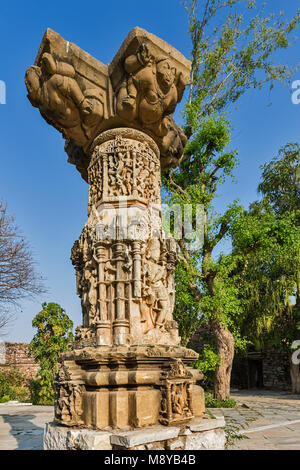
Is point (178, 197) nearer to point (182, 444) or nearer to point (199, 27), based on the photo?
point (199, 27)

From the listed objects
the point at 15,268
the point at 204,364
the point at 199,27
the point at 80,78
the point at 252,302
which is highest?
the point at 199,27

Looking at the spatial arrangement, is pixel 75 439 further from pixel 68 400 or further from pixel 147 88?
pixel 147 88

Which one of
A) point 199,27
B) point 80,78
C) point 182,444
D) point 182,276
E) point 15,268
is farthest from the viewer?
point 15,268

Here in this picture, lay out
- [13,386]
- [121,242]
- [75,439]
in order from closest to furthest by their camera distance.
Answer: [75,439] → [121,242] → [13,386]

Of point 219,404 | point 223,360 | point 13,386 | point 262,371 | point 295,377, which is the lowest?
point 262,371

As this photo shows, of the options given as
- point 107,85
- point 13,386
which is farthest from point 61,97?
point 13,386

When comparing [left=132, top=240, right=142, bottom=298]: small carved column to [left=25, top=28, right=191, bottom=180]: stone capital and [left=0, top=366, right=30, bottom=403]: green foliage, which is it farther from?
[left=0, top=366, right=30, bottom=403]: green foliage

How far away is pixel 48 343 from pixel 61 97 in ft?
27.8

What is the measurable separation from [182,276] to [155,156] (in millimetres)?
5915

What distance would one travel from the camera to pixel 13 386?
42.3 feet

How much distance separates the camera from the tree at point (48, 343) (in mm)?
10562

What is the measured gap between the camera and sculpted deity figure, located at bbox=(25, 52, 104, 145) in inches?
151
